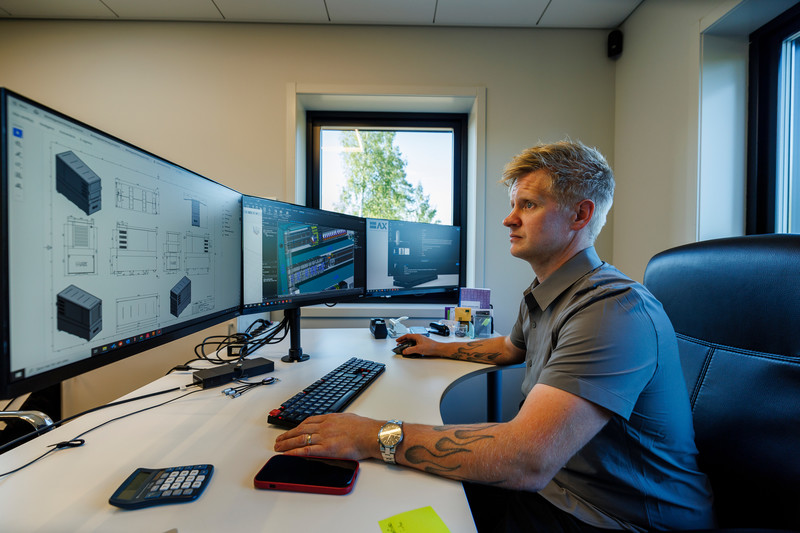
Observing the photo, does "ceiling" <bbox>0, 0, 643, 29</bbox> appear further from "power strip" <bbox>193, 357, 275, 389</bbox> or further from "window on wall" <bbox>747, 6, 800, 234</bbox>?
"power strip" <bbox>193, 357, 275, 389</bbox>

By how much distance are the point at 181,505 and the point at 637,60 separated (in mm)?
2735

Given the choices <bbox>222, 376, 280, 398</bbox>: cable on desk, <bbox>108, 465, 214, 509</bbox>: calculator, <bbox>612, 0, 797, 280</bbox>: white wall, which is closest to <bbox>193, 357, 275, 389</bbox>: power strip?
<bbox>222, 376, 280, 398</bbox>: cable on desk

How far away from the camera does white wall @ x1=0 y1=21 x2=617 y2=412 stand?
6.93ft

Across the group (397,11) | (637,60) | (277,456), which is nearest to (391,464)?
(277,456)

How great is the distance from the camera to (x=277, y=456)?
62 centimetres

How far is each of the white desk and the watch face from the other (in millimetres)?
42

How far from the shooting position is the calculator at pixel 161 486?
0.50 metres

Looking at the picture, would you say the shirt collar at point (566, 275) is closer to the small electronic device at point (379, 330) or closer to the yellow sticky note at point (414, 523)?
the yellow sticky note at point (414, 523)

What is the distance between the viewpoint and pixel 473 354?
130 centimetres

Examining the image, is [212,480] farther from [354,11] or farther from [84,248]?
[354,11]

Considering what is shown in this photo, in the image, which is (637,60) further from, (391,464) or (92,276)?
(92,276)

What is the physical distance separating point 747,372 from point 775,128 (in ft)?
4.70

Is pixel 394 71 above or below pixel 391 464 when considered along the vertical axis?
above

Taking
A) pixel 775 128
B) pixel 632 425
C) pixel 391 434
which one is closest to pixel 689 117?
pixel 775 128
